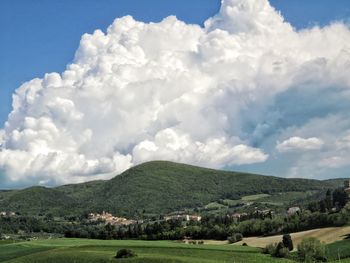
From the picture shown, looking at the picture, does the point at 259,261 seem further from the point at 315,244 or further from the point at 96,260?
the point at 96,260

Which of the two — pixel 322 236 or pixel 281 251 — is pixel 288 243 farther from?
pixel 322 236

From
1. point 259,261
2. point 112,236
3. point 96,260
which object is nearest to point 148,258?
point 96,260

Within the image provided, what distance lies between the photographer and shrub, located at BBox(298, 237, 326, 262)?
10369 centimetres

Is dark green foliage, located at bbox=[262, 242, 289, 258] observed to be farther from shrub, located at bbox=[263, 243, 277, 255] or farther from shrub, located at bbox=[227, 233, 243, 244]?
shrub, located at bbox=[227, 233, 243, 244]

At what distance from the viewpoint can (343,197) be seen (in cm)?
19288

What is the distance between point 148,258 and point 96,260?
1058cm

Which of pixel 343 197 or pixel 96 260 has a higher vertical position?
pixel 343 197

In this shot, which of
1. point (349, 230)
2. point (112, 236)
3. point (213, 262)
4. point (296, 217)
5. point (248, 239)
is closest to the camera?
point (213, 262)

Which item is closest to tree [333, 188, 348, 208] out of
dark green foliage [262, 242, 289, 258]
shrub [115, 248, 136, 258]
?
dark green foliage [262, 242, 289, 258]

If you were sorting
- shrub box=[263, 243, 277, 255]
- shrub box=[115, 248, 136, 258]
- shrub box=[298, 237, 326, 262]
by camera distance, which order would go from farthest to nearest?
shrub box=[263, 243, 277, 255] → shrub box=[115, 248, 136, 258] → shrub box=[298, 237, 326, 262]

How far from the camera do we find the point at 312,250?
347ft

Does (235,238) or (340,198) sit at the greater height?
(340,198)

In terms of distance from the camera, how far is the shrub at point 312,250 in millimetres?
103688

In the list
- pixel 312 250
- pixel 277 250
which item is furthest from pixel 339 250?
pixel 277 250
